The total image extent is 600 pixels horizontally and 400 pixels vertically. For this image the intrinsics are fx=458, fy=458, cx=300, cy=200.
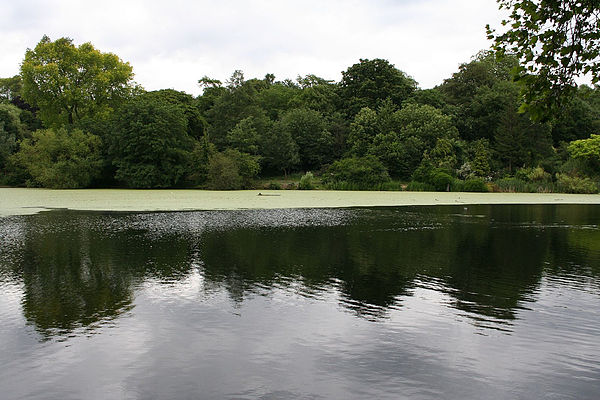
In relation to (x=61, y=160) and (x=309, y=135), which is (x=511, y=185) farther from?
(x=61, y=160)

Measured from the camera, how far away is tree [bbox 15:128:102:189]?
43.6 meters

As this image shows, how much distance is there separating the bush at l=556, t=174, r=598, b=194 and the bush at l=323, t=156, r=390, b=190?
16281mm

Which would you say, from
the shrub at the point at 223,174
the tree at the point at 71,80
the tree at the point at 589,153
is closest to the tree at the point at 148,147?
the shrub at the point at 223,174

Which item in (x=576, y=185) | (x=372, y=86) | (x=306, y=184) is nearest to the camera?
(x=576, y=185)

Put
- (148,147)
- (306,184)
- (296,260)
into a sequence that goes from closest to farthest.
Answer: (296,260), (148,147), (306,184)

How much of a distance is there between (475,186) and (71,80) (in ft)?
149

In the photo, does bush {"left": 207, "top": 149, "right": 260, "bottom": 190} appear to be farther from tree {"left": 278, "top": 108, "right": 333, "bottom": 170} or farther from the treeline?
tree {"left": 278, "top": 108, "right": 333, "bottom": 170}

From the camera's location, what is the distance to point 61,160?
146 ft

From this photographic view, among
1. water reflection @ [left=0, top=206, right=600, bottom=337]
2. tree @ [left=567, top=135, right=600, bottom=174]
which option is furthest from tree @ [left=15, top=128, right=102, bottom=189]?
tree @ [left=567, top=135, right=600, bottom=174]

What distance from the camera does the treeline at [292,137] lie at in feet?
149

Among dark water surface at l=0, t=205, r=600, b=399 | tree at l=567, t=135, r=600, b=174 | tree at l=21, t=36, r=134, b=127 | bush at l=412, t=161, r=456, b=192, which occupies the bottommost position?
dark water surface at l=0, t=205, r=600, b=399

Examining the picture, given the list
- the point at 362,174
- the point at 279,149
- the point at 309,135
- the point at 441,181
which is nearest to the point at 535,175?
the point at 441,181

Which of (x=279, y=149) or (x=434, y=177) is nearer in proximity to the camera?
(x=434, y=177)

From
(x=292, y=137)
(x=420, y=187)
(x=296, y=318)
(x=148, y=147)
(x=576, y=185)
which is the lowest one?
(x=296, y=318)
